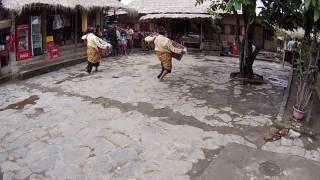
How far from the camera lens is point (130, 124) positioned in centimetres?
838

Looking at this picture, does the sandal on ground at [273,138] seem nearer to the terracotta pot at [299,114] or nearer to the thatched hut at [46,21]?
the terracotta pot at [299,114]

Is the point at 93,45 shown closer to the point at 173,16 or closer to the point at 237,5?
the point at 237,5

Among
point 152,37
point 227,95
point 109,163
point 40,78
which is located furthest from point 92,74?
point 109,163

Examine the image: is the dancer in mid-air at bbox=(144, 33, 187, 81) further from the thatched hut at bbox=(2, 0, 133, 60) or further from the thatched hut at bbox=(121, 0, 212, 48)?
the thatched hut at bbox=(121, 0, 212, 48)

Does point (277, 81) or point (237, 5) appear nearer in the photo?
point (237, 5)

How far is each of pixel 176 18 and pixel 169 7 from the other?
78 cm

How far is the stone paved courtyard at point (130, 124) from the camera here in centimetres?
642

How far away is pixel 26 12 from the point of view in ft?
48.1

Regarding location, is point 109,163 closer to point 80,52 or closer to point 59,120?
point 59,120

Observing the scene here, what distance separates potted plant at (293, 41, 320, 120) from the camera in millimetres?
8114

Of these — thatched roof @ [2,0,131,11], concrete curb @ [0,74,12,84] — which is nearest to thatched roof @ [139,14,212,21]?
thatched roof @ [2,0,131,11]

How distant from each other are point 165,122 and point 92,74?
20.7ft

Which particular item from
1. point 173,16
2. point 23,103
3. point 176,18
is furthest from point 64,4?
point 176,18

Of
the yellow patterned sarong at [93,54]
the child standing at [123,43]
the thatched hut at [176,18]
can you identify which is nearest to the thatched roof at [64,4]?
the child standing at [123,43]
